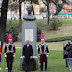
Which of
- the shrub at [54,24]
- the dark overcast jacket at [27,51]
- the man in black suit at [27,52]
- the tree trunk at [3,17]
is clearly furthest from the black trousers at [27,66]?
the shrub at [54,24]

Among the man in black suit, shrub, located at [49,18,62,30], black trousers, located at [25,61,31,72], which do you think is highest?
shrub, located at [49,18,62,30]

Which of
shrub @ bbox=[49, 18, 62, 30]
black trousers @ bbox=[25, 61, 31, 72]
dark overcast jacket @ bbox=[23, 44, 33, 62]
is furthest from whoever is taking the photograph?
shrub @ bbox=[49, 18, 62, 30]

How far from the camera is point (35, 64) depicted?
46.0 feet

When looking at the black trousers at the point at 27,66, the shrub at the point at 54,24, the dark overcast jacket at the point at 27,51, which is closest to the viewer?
the dark overcast jacket at the point at 27,51

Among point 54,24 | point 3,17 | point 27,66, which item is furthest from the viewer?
point 54,24

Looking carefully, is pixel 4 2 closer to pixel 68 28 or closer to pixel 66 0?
pixel 66 0

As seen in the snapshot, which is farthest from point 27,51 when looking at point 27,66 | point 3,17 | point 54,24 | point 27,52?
point 54,24

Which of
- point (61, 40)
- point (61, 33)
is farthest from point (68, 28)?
point (61, 40)

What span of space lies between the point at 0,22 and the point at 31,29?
10928mm

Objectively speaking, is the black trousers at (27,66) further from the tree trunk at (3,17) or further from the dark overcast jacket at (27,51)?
the tree trunk at (3,17)

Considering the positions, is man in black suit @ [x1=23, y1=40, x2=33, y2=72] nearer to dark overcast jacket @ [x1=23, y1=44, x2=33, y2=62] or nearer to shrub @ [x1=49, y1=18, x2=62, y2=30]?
dark overcast jacket @ [x1=23, y1=44, x2=33, y2=62]

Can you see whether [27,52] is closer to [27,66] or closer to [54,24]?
[27,66]

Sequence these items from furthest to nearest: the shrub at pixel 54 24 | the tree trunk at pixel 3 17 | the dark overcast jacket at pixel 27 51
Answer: the shrub at pixel 54 24 → the tree trunk at pixel 3 17 → the dark overcast jacket at pixel 27 51

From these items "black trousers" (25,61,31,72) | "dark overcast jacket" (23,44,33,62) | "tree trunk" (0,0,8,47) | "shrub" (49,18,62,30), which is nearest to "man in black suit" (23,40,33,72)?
"dark overcast jacket" (23,44,33,62)
